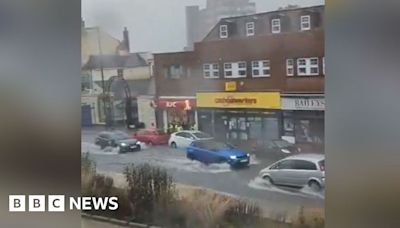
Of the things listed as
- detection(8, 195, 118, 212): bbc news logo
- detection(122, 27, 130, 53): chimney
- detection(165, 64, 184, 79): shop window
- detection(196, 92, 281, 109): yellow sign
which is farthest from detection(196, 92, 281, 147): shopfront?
detection(8, 195, 118, 212): bbc news logo

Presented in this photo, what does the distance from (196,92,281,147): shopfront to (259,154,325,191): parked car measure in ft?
0.35

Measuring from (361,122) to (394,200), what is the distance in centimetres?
29

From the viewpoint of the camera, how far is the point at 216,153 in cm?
159

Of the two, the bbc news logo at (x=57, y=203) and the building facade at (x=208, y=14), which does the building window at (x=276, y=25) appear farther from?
the bbc news logo at (x=57, y=203)

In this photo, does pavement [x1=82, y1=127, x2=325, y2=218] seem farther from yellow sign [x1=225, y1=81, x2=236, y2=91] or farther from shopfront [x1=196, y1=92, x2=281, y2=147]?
yellow sign [x1=225, y1=81, x2=236, y2=91]

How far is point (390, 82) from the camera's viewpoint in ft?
4.89

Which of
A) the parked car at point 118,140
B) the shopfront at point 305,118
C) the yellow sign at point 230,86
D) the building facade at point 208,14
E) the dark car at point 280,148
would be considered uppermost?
the building facade at point 208,14

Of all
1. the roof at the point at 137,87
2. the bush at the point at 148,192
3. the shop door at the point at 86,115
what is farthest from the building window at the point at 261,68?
the shop door at the point at 86,115

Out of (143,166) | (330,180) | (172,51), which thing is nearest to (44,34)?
(172,51)

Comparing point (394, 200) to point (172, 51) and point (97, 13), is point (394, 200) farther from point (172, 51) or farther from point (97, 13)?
point (97, 13)

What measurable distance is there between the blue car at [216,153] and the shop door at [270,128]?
0.10 metres

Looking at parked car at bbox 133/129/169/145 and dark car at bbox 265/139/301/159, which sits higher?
parked car at bbox 133/129/169/145

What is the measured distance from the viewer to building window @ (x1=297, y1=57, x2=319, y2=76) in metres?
1.50

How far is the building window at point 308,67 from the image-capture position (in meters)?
1.50
